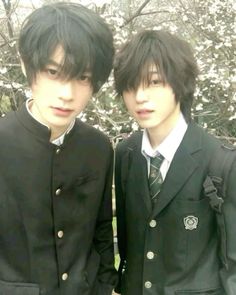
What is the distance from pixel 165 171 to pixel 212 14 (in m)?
4.76

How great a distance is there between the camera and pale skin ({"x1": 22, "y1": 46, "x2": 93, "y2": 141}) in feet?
6.15

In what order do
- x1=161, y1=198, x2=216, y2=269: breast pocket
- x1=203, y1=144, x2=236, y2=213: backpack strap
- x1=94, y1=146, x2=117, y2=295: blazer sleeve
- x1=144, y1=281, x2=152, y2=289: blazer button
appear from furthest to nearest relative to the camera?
x1=94, y1=146, x2=117, y2=295: blazer sleeve < x1=144, y1=281, x2=152, y2=289: blazer button < x1=161, y1=198, x2=216, y2=269: breast pocket < x1=203, y1=144, x2=236, y2=213: backpack strap

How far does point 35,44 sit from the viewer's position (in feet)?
6.23

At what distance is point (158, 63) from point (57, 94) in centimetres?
53

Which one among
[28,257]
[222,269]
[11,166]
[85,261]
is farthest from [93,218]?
[222,269]

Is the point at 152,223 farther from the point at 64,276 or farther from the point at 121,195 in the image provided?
the point at 64,276

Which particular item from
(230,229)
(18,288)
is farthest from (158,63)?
(18,288)

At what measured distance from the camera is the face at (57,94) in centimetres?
188

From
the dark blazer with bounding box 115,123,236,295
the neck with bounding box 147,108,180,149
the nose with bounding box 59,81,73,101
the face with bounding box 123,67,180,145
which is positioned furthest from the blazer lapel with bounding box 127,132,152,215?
the nose with bounding box 59,81,73,101

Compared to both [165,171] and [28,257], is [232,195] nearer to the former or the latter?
[165,171]

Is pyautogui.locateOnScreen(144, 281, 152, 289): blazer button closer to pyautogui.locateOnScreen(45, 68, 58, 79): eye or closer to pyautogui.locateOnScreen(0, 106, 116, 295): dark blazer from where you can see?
pyautogui.locateOnScreen(0, 106, 116, 295): dark blazer

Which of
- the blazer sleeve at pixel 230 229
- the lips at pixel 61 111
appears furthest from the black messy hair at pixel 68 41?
the blazer sleeve at pixel 230 229

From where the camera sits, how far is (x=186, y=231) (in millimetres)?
2088

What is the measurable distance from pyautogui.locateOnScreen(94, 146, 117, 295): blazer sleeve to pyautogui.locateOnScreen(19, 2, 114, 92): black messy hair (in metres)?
0.56
